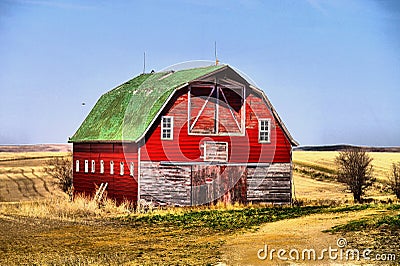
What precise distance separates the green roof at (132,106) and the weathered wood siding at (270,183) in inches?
214

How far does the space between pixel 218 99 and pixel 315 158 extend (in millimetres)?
40164

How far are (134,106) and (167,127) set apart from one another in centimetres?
320

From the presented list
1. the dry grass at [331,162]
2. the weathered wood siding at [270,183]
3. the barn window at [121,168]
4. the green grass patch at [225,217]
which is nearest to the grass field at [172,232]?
the green grass patch at [225,217]

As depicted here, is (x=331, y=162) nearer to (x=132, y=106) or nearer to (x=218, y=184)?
(x=218, y=184)

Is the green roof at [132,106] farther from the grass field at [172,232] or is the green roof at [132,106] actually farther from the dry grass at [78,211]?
the grass field at [172,232]

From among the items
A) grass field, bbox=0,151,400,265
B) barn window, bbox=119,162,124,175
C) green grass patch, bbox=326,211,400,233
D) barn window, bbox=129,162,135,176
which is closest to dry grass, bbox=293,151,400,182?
grass field, bbox=0,151,400,265

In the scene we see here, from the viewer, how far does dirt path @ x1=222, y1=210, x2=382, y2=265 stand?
59.6 ft

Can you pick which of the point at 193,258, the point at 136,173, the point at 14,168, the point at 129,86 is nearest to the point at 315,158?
the point at 14,168

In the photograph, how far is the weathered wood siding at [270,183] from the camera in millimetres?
35562

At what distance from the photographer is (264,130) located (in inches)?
1420

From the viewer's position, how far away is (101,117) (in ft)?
128

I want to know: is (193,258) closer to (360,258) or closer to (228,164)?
(360,258)

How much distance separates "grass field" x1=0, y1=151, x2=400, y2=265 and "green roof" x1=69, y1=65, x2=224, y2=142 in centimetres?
367

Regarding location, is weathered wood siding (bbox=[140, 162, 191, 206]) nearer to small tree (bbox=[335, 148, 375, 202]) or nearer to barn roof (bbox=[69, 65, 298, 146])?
barn roof (bbox=[69, 65, 298, 146])
